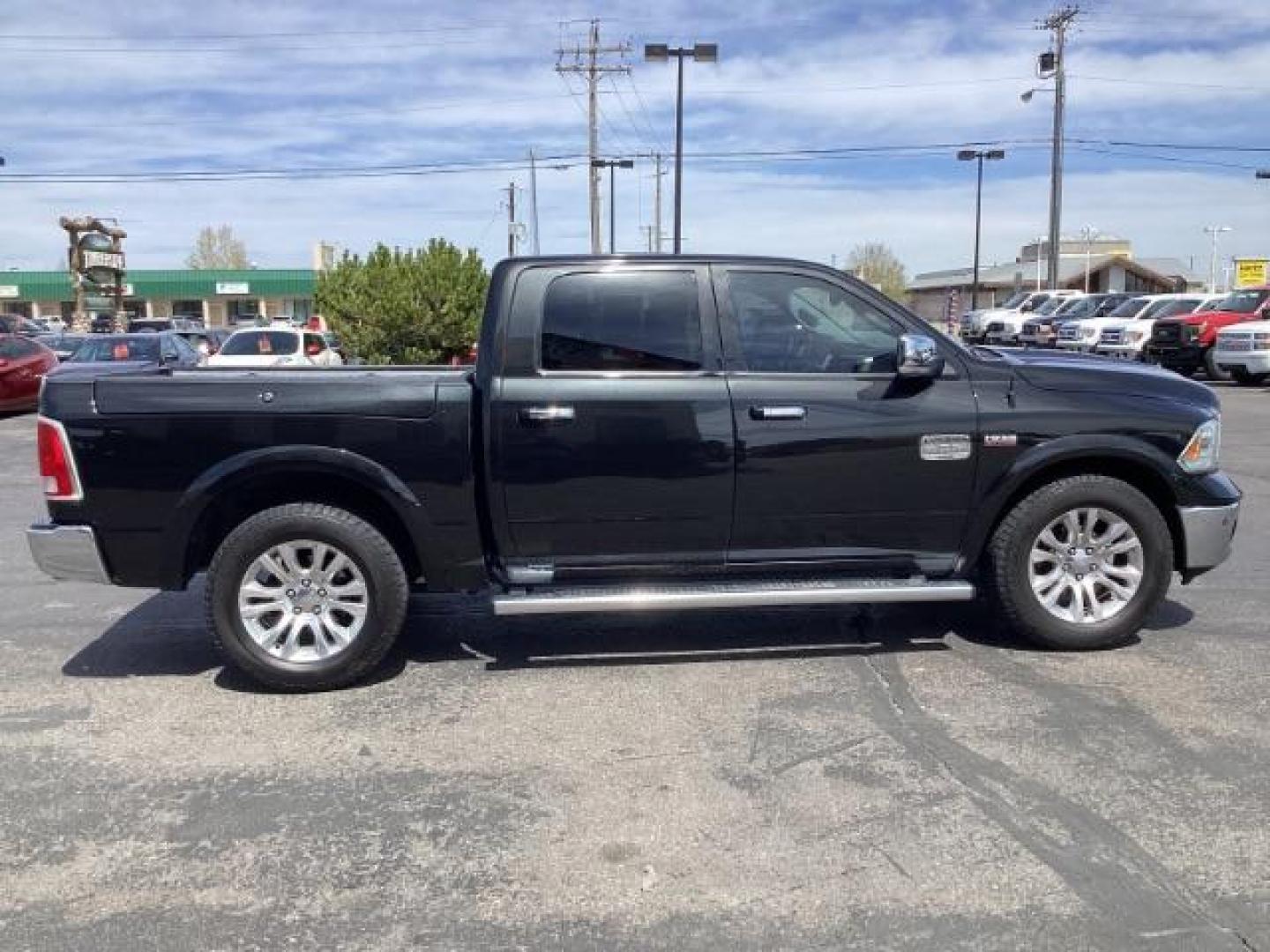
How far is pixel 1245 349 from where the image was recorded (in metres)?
22.0

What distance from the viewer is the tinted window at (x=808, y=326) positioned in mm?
5250

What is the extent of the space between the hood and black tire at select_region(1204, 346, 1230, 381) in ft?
65.0

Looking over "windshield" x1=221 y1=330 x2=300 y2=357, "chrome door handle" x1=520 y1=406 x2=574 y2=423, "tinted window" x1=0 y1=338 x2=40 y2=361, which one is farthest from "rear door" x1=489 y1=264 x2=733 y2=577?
"windshield" x1=221 y1=330 x2=300 y2=357

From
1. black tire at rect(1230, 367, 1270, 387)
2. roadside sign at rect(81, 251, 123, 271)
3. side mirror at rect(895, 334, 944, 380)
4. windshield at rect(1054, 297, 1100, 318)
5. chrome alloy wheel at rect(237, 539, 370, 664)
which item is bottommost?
chrome alloy wheel at rect(237, 539, 370, 664)

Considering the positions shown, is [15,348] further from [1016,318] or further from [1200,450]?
[1016,318]

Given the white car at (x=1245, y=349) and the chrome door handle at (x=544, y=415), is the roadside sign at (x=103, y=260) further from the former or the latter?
the chrome door handle at (x=544, y=415)

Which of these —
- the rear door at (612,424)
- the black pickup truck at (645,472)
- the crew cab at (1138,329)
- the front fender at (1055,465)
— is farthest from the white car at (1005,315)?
the rear door at (612,424)

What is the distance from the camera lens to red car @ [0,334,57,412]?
18828mm

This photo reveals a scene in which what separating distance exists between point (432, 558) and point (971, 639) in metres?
2.79

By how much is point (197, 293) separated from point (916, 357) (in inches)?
3658

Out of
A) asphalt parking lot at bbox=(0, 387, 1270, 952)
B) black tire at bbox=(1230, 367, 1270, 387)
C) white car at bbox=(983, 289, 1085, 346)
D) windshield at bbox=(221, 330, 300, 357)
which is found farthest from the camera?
white car at bbox=(983, 289, 1085, 346)

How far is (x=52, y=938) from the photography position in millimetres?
3107

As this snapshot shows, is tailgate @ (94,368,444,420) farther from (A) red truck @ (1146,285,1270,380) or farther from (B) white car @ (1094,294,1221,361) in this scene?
(B) white car @ (1094,294,1221,361)

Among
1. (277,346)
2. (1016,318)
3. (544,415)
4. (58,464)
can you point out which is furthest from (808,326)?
(1016,318)
